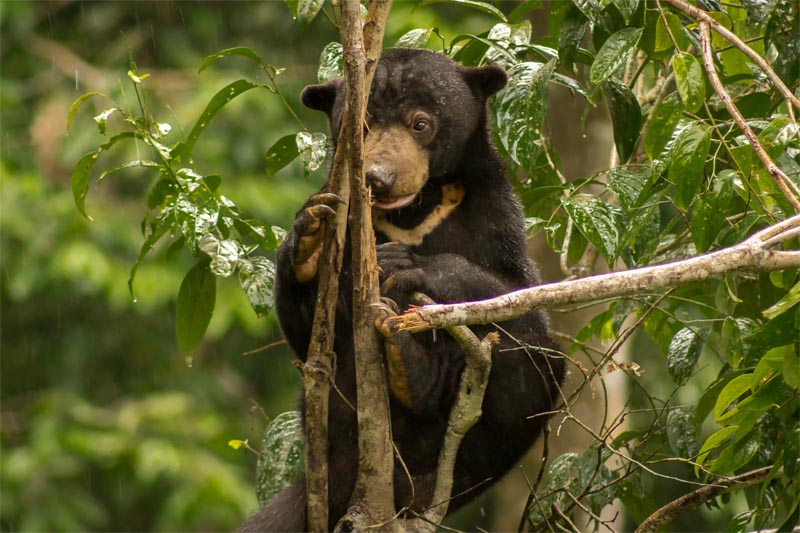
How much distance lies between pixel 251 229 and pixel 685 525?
8.38 meters

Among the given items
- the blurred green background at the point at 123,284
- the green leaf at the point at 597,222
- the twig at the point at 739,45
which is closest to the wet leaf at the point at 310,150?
the green leaf at the point at 597,222

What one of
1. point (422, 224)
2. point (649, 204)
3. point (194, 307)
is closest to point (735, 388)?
point (649, 204)

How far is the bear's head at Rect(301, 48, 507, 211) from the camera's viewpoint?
364 centimetres

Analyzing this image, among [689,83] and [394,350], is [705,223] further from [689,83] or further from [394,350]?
[394,350]

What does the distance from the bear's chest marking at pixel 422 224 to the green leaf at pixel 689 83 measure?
1.18 meters

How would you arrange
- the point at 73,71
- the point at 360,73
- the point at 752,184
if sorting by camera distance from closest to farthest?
the point at 360,73, the point at 752,184, the point at 73,71

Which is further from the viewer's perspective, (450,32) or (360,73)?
(450,32)

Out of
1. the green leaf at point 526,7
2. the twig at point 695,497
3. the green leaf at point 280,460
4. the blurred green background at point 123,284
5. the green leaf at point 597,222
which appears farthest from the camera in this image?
the blurred green background at point 123,284

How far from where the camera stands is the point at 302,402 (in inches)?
153

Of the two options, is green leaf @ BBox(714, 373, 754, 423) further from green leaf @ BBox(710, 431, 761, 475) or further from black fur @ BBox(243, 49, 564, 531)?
black fur @ BBox(243, 49, 564, 531)

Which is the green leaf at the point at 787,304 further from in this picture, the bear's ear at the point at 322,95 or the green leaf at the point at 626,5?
the bear's ear at the point at 322,95

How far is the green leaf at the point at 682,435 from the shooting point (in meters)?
3.53

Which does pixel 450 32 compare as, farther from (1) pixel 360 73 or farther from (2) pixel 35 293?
(1) pixel 360 73

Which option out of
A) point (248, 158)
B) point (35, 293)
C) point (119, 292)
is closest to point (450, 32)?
point (248, 158)
